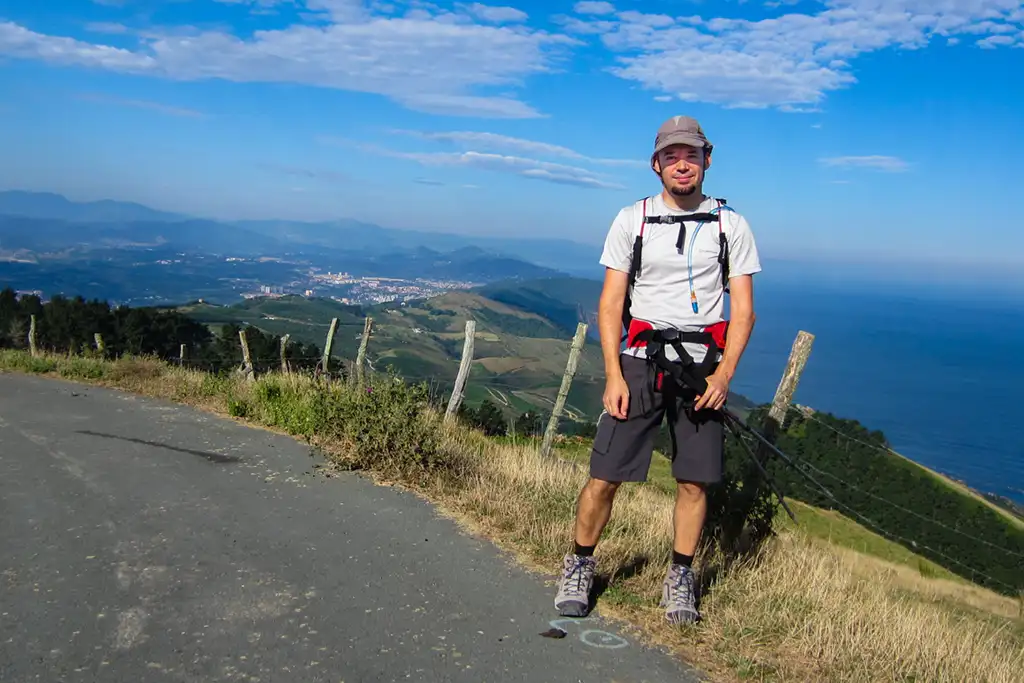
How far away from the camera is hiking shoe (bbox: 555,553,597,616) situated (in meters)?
3.74

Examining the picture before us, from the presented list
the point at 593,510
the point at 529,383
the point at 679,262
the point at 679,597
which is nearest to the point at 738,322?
the point at 679,262

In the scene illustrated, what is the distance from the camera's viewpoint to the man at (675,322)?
359 cm

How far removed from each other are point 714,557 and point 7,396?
9.92 metres

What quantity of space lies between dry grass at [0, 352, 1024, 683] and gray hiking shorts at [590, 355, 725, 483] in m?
0.75

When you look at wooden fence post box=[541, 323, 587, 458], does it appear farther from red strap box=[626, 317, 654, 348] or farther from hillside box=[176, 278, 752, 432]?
hillside box=[176, 278, 752, 432]

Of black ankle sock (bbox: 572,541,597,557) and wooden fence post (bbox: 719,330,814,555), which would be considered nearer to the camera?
black ankle sock (bbox: 572,541,597,557)

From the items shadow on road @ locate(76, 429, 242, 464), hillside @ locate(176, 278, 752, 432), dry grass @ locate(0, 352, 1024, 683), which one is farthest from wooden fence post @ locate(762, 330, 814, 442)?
hillside @ locate(176, 278, 752, 432)

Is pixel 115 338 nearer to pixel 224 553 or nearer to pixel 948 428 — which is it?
pixel 224 553

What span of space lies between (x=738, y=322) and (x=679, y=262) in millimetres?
414

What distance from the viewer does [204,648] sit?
321 centimetres

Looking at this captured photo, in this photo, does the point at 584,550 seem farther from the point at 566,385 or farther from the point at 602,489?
the point at 566,385

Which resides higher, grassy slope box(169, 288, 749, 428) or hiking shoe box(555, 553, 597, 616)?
hiking shoe box(555, 553, 597, 616)

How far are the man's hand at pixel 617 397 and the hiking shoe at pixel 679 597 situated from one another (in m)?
0.89

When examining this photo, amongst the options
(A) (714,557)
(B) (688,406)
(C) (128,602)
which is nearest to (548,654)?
(B) (688,406)
